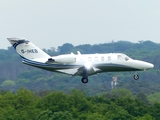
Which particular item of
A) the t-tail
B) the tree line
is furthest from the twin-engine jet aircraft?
the tree line

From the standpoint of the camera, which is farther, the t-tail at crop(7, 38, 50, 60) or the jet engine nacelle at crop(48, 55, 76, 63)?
the t-tail at crop(7, 38, 50, 60)

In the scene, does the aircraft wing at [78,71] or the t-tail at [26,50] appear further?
the t-tail at [26,50]

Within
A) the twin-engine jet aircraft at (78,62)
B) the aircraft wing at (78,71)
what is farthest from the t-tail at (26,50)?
the aircraft wing at (78,71)

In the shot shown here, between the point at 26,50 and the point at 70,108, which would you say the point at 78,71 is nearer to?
the point at 26,50

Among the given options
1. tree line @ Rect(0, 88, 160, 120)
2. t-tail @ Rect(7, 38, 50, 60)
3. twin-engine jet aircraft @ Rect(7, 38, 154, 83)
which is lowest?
tree line @ Rect(0, 88, 160, 120)

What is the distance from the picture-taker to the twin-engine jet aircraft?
6550 cm

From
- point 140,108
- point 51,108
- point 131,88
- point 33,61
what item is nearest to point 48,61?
point 33,61

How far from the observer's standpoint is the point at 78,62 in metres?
65.9

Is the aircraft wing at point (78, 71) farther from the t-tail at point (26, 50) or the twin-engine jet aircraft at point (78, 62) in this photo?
the t-tail at point (26, 50)

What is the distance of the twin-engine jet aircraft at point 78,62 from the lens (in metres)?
65.5

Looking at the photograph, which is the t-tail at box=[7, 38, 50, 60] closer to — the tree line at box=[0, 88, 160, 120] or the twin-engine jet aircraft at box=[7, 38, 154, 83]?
the twin-engine jet aircraft at box=[7, 38, 154, 83]

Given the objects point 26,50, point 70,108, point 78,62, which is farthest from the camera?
point 70,108

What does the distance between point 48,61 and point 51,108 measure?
26.6 meters

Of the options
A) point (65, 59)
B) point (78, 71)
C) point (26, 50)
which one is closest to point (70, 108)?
point (26, 50)
